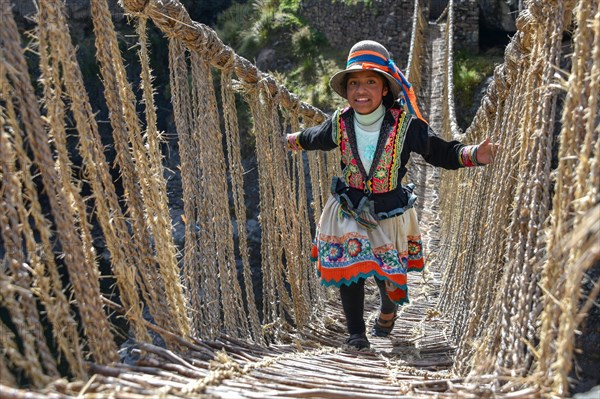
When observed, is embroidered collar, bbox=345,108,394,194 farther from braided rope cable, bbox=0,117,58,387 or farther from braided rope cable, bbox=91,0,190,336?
braided rope cable, bbox=0,117,58,387

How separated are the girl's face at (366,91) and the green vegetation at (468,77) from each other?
895 centimetres

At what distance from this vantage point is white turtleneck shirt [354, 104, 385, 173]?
2201mm

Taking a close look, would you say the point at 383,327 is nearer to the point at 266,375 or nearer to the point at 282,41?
the point at 266,375

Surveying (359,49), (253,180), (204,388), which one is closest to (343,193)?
(359,49)

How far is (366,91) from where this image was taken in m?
2.17

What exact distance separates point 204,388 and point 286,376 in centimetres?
29

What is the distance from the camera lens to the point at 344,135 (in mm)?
2258

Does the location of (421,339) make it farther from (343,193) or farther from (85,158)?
(85,158)

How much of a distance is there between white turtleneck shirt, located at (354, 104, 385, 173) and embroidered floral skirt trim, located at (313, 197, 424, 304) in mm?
177

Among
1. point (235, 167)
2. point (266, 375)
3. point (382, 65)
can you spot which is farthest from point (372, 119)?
point (266, 375)

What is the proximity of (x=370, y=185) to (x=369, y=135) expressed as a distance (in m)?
0.16

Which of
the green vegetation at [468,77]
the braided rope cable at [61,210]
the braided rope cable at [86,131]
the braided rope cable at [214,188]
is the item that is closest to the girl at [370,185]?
the braided rope cable at [214,188]

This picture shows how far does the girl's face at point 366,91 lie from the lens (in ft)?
7.15

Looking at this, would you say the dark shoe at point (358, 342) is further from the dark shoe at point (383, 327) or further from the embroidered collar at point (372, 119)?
the embroidered collar at point (372, 119)
